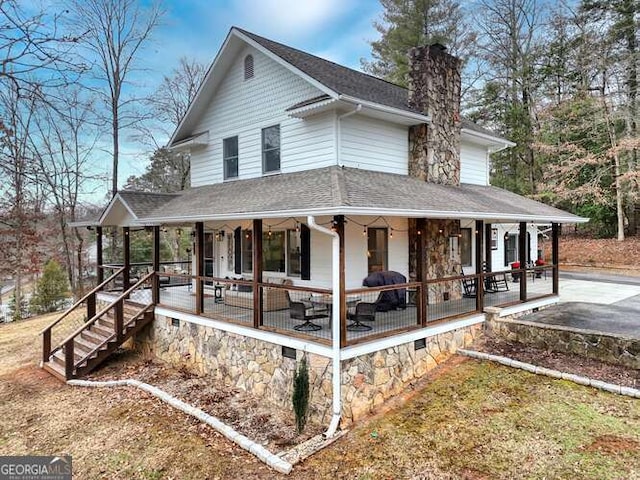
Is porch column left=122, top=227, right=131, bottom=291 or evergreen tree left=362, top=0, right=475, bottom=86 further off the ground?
evergreen tree left=362, top=0, right=475, bottom=86

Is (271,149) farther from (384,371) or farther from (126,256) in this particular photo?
(384,371)

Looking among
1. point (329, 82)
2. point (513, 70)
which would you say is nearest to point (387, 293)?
point (329, 82)

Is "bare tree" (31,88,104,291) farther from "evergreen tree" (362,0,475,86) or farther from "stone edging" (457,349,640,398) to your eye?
"stone edging" (457,349,640,398)

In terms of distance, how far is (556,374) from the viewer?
785cm

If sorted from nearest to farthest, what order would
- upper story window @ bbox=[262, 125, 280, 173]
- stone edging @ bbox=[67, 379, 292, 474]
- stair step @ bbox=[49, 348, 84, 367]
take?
1. stone edging @ bbox=[67, 379, 292, 474]
2. stair step @ bbox=[49, 348, 84, 367]
3. upper story window @ bbox=[262, 125, 280, 173]

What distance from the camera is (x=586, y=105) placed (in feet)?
80.1

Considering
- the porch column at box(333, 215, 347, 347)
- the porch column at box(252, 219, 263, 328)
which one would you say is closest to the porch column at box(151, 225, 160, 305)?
the porch column at box(252, 219, 263, 328)

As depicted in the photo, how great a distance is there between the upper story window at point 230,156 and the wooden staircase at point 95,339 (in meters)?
4.35

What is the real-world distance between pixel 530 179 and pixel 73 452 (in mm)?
29772

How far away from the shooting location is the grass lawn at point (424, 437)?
562 centimetres

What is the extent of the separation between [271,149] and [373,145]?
10.7 ft

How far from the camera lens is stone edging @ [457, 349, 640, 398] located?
710 cm

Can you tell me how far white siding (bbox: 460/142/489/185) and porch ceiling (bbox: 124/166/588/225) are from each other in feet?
3.86

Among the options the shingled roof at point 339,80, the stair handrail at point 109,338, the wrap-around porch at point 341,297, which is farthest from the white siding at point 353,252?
the stair handrail at point 109,338
